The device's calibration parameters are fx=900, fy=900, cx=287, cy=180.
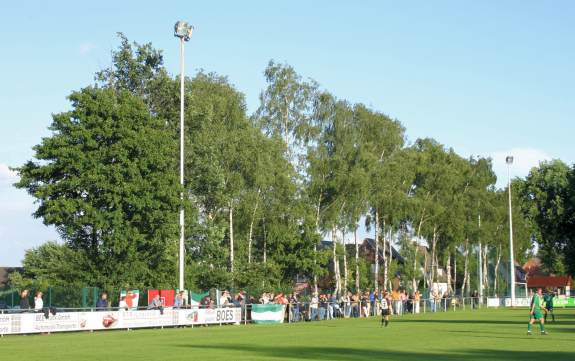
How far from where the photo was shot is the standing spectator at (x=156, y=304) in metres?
42.6

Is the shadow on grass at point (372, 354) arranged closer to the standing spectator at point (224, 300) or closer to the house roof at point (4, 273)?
the standing spectator at point (224, 300)

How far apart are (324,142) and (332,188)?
5.02 meters

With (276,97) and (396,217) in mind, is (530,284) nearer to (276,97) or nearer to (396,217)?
(396,217)

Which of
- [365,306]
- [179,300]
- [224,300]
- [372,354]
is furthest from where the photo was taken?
[365,306]

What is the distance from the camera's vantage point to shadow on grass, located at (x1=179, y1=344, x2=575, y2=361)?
71.4 ft

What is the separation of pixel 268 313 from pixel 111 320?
11635mm

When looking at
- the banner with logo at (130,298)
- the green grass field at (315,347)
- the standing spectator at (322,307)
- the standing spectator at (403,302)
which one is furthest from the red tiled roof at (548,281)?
the green grass field at (315,347)

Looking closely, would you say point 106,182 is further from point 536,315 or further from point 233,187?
point 536,315

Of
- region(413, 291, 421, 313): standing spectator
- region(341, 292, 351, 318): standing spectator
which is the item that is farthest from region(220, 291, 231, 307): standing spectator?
region(413, 291, 421, 313): standing spectator

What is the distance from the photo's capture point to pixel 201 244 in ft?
213

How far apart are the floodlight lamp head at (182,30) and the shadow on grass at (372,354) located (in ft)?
89.8

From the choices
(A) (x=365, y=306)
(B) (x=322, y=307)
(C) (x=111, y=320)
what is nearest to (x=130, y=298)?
(C) (x=111, y=320)

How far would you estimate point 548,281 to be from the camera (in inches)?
5719

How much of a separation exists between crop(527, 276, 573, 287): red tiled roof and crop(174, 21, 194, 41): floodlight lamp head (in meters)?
103
